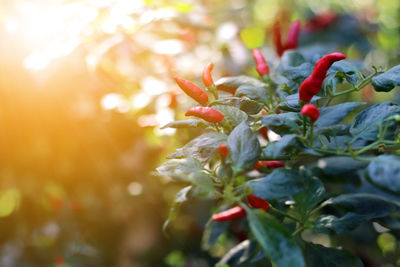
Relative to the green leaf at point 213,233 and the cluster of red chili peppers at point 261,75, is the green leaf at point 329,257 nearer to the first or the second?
the cluster of red chili peppers at point 261,75

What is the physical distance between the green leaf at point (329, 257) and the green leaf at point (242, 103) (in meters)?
0.37

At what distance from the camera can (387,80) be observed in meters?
0.85

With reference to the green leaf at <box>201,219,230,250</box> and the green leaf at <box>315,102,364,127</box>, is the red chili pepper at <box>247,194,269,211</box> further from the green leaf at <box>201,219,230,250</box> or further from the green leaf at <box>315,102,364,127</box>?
the green leaf at <box>201,219,230,250</box>

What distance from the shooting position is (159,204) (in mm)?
2330

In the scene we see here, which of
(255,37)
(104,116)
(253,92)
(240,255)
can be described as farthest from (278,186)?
(255,37)

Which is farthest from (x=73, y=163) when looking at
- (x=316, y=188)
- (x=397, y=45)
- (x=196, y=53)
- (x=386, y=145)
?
(x=397, y=45)

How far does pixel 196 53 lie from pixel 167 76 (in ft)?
0.97

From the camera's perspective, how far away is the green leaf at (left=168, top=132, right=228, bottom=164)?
0.81 metres

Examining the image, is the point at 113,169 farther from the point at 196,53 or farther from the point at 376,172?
the point at 376,172

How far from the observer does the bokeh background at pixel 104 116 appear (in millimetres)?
1731

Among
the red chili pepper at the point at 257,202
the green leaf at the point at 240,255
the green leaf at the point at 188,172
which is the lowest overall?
the green leaf at the point at 240,255

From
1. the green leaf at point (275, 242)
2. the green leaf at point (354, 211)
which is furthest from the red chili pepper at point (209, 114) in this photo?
the green leaf at point (354, 211)

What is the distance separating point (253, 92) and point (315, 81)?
0.17 meters

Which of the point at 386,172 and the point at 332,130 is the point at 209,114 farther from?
the point at 386,172
